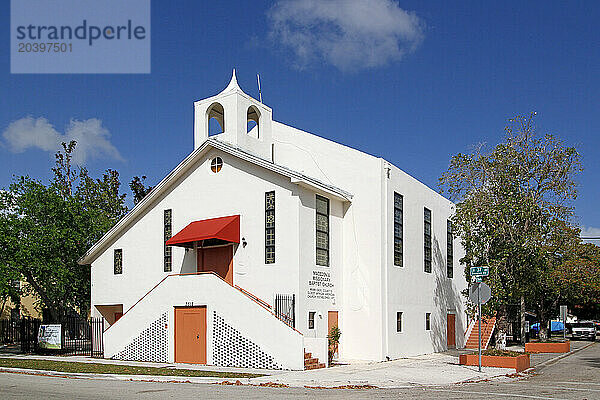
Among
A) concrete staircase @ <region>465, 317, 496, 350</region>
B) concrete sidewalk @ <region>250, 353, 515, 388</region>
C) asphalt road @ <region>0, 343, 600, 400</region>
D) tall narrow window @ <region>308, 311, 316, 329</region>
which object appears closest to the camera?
asphalt road @ <region>0, 343, 600, 400</region>

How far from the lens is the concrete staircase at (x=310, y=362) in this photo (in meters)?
21.5

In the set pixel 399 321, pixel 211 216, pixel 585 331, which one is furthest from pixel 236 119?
pixel 585 331

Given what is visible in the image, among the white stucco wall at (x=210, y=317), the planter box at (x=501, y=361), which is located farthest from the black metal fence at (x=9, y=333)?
the planter box at (x=501, y=361)

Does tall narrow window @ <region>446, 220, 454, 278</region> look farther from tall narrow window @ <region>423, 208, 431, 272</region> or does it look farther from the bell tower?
the bell tower

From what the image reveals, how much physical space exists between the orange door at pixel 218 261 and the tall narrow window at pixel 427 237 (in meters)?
10.3

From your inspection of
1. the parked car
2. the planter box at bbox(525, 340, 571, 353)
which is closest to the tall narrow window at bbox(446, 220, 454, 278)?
the planter box at bbox(525, 340, 571, 353)

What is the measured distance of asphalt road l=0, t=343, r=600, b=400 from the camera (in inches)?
573

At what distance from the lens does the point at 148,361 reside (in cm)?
2520

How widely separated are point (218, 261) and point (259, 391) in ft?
38.8

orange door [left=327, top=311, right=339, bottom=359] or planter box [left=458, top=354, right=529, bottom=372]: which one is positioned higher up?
orange door [left=327, top=311, right=339, bottom=359]

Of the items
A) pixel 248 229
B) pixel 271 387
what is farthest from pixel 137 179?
pixel 271 387

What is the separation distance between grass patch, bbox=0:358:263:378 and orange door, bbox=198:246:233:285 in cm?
567

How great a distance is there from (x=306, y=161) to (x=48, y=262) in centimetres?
1412

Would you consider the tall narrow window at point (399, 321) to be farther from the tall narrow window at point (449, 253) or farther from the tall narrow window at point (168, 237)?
the tall narrow window at point (168, 237)
